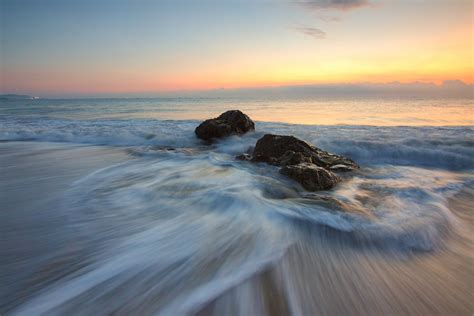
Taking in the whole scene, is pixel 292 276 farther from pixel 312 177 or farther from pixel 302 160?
pixel 302 160

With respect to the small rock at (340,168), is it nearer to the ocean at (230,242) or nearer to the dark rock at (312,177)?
the ocean at (230,242)

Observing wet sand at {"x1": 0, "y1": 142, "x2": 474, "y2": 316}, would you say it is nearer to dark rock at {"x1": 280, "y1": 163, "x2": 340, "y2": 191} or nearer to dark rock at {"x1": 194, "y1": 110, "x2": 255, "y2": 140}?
dark rock at {"x1": 280, "y1": 163, "x2": 340, "y2": 191}

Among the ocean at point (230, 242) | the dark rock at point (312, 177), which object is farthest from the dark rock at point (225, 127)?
the dark rock at point (312, 177)

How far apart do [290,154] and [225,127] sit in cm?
447

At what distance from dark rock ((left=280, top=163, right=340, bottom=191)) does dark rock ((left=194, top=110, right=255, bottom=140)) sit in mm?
5248

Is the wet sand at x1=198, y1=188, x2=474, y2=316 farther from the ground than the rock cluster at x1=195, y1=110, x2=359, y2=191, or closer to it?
closer to it

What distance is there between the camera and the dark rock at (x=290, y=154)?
20.3 feet

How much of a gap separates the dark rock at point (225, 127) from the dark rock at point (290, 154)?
330 cm

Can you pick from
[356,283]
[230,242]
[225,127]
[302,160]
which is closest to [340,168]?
[302,160]

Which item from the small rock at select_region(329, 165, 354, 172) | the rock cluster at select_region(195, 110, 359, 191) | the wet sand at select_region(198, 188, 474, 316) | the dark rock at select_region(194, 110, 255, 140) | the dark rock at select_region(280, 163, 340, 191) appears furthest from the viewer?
the dark rock at select_region(194, 110, 255, 140)

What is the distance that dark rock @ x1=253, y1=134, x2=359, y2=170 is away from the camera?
6.18m

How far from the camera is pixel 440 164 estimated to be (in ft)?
23.4

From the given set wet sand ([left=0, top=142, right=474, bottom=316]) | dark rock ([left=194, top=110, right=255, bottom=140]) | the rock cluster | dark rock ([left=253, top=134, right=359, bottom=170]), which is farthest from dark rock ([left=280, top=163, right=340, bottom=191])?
dark rock ([left=194, top=110, right=255, bottom=140])

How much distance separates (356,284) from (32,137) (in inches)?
489
